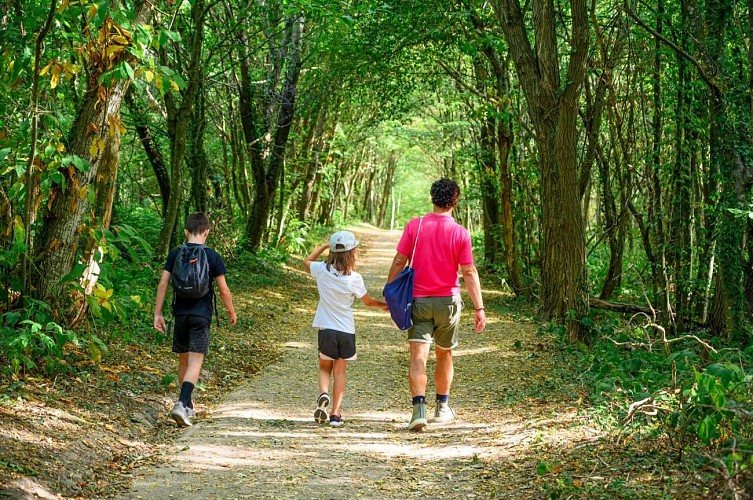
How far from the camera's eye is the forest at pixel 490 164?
21.4ft

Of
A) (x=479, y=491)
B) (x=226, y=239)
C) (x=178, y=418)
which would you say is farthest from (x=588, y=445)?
(x=226, y=239)

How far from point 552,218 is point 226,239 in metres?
10.8

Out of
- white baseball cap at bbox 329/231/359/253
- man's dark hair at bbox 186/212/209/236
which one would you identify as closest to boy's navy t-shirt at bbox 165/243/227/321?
man's dark hair at bbox 186/212/209/236

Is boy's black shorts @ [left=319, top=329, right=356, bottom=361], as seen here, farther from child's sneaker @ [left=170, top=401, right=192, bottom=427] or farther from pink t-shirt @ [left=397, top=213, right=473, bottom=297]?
child's sneaker @ [left=170, top=401, right=192, bottom=427]

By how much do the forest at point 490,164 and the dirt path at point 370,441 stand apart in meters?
0.78

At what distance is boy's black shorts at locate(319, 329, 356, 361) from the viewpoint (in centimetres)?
711

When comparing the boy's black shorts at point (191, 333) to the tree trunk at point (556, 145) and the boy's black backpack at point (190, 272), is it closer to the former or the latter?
the boy's black backpack at point (190, 272)

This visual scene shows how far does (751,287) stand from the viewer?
1098cm

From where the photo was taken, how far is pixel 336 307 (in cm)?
711

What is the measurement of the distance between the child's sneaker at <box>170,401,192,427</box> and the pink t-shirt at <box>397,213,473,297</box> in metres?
2.34

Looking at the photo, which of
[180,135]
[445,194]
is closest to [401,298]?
[445,194]

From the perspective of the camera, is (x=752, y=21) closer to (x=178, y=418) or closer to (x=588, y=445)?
(x=588, y=445)

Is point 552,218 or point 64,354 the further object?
point 552,218

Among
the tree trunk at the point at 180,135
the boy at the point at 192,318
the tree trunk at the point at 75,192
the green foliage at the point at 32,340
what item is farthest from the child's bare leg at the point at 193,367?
the tree trunk at the point at 180,135
